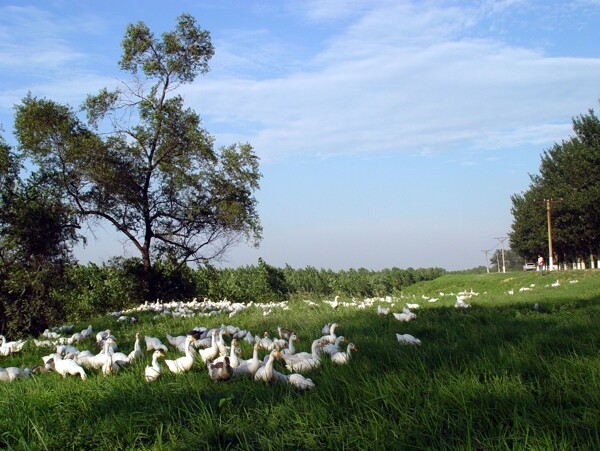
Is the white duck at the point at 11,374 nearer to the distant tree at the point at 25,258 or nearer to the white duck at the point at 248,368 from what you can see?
the white duck at the point at 248,368

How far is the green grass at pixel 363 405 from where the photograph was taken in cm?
373

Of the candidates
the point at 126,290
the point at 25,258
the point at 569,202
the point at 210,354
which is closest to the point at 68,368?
the point at 210,354

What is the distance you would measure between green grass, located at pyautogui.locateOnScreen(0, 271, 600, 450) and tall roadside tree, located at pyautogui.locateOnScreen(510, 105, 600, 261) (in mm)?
40344

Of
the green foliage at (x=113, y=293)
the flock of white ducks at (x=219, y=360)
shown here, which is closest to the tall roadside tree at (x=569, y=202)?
the green foliage at (x=113, y=293)

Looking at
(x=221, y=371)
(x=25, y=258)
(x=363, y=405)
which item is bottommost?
(x=363, y=405)

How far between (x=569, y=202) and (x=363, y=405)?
149ft

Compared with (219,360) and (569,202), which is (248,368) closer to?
(219,360)

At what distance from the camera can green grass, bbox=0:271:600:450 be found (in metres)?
3.73

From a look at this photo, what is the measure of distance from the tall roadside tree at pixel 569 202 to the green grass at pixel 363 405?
132 feet

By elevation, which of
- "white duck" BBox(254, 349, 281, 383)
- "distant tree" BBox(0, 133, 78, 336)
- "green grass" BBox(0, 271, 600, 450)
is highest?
"distant tree" BBox(0, 133, 78, 336)

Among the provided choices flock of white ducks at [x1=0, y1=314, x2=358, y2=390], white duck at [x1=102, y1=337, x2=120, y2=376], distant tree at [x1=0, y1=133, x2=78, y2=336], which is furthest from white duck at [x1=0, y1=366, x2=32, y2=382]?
distant tree at [x1=0, y1=133, x2=78, y2=336]

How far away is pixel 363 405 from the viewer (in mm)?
4227

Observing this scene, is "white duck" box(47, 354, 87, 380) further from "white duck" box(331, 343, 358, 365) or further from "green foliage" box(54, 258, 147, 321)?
"green foliage" box(54, 258, 147, 321)

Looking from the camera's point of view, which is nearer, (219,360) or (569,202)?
(219,360)
